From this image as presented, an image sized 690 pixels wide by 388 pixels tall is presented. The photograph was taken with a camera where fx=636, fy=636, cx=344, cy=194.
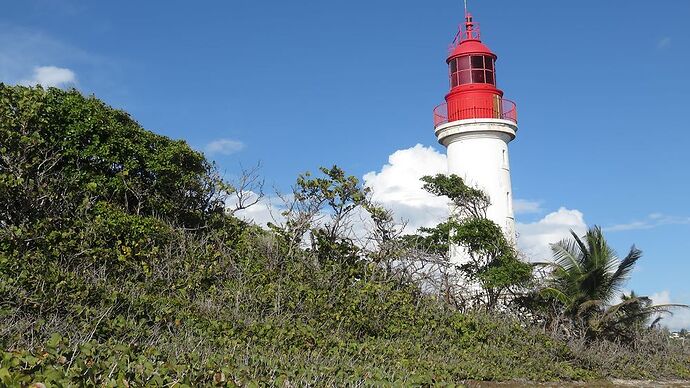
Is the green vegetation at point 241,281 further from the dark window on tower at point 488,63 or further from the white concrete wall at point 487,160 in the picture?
the dark window on tower at point 488,63

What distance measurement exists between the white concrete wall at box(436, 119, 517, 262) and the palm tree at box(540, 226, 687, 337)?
103 inches

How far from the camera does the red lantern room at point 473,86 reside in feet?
67.4

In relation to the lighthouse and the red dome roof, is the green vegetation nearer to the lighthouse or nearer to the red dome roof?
the lighthouse

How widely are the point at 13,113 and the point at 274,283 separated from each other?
6265 millimetres

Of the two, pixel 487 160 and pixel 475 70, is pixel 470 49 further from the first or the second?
pixel 487 160

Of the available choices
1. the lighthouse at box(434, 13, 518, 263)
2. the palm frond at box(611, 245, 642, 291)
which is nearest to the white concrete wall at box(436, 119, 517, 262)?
the lighthouse at box(434, 13, 518, 263)

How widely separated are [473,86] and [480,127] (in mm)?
1344

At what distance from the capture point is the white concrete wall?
20.4 m

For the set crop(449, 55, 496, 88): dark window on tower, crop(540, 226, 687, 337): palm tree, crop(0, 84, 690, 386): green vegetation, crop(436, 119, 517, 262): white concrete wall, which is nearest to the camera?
crop(0, 84, 690, 386): green vegetation

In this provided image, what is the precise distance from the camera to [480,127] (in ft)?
67.1

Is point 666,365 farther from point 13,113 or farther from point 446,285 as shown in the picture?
point 13,113

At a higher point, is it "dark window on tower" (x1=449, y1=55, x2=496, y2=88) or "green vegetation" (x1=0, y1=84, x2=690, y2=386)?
"dark window on tower" (x1=449, y1=55, x2=496, y2=88)

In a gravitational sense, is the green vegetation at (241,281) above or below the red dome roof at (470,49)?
below

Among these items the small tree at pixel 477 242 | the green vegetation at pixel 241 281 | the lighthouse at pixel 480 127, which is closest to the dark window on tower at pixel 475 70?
the lighthouse at pixel 480 127
